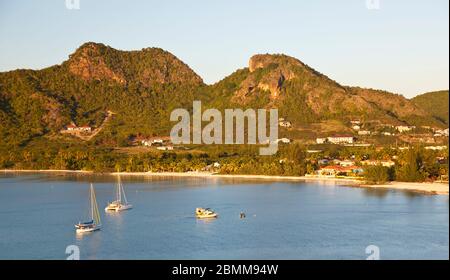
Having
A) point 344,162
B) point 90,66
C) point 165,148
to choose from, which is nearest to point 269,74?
point 165,148

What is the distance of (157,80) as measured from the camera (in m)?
106

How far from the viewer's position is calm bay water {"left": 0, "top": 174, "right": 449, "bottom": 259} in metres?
24.3

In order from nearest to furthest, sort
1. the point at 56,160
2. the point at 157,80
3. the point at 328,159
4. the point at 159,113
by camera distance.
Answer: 1. the point at 328,159
2. the point at 56,160
3. the point at 159,113
4. the point at 157,80

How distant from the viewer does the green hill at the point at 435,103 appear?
289ft

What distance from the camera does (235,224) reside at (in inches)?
1179

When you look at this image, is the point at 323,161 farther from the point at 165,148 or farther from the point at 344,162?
the point at 165,148

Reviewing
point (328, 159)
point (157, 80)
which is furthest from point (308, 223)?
point (157, 80)

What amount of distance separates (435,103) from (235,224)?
71.0 m

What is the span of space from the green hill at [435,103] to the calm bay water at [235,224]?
4784 centimetres

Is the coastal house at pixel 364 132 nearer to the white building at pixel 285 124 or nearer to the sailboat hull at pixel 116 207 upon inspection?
the white building at pixel 285 124

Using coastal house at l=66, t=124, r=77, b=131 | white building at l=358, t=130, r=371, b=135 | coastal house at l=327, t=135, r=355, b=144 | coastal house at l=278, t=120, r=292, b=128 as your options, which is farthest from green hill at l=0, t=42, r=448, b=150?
coastal house at l=327, t=135, r=355, b=144
